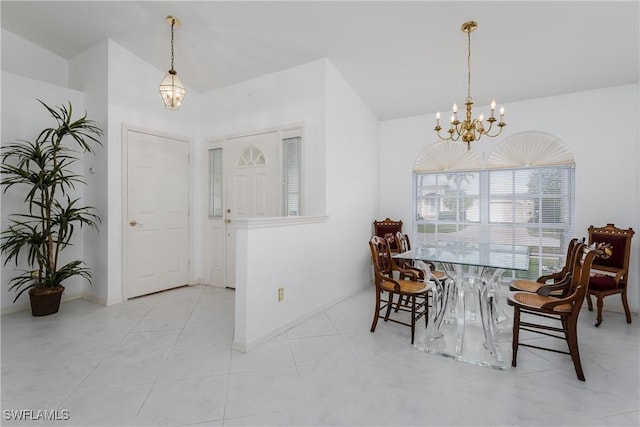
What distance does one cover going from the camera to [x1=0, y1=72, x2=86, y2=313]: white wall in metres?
3.40

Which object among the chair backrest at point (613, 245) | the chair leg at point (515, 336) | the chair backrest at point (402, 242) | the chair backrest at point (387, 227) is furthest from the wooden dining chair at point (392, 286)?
the chair backrest at point (613, 245)

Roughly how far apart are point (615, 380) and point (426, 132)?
3658mm

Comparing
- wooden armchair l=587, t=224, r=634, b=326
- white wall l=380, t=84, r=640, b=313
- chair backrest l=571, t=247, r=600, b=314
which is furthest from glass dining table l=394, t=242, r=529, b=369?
white wall l=380, t=84, r=640, b=313

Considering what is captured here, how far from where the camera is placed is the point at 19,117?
348 centimetres

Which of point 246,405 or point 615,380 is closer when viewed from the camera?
point 246,405

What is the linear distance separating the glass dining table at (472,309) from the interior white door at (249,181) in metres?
2.09

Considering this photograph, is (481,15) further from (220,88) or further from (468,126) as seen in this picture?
(220,88)

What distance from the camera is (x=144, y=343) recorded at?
8.82ft

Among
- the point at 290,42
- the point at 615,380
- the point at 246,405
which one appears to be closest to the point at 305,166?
the point at 290,42

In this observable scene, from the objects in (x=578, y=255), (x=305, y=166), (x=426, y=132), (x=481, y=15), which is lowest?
(x=578, y=255)

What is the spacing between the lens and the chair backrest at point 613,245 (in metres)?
3.29

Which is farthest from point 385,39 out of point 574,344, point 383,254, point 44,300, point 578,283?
point 44,300

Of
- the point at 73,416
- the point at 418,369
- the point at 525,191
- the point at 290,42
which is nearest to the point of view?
the point at 73,416

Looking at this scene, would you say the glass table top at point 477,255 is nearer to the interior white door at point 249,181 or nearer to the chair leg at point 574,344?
the chair leg at point 574,344
